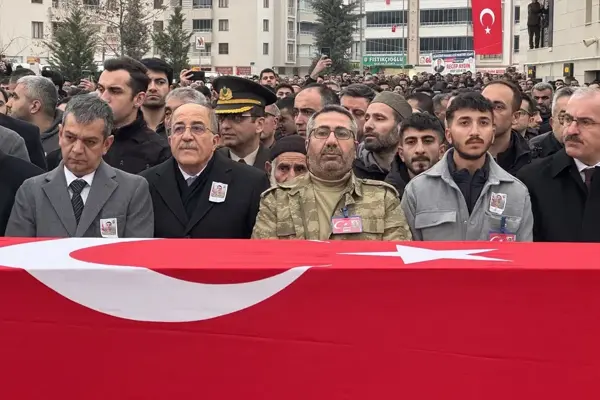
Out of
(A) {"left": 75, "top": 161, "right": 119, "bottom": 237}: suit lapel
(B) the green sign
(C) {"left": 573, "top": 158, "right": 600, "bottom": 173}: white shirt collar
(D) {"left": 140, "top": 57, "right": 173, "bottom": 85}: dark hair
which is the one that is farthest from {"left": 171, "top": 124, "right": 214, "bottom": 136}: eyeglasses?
(B) the green sign

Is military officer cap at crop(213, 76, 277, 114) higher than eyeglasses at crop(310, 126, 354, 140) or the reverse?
higher

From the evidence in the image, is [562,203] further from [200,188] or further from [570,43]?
[570,43]

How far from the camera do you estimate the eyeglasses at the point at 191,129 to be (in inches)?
198

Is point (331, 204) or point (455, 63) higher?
point (455, 63)

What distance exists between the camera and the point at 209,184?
497 cm

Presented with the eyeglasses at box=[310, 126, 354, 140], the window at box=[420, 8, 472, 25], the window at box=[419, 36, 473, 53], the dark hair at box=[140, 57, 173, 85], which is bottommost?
the eyeglasses at box=[310, 126, 354, 140]

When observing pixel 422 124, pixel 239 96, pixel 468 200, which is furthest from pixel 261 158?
pixel 468 200

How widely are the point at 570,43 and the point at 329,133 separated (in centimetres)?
3205

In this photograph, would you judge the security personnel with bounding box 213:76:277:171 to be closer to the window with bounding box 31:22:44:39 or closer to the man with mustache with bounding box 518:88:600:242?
the man with mustache with bounding box 518:88:600:242

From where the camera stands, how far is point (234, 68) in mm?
84125

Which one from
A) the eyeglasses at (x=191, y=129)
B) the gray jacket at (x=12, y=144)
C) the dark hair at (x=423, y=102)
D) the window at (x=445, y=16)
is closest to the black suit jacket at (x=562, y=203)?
the eyeglasses at (x=191, y=129)

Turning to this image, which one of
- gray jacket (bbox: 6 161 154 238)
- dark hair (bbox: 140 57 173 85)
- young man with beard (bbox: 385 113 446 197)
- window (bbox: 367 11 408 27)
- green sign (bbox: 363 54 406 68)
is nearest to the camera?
gray jacket (bbox: 6 161 154 238)

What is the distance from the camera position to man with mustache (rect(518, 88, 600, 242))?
4918 mm

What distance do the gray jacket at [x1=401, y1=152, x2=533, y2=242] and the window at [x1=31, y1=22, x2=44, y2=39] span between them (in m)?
64.7
